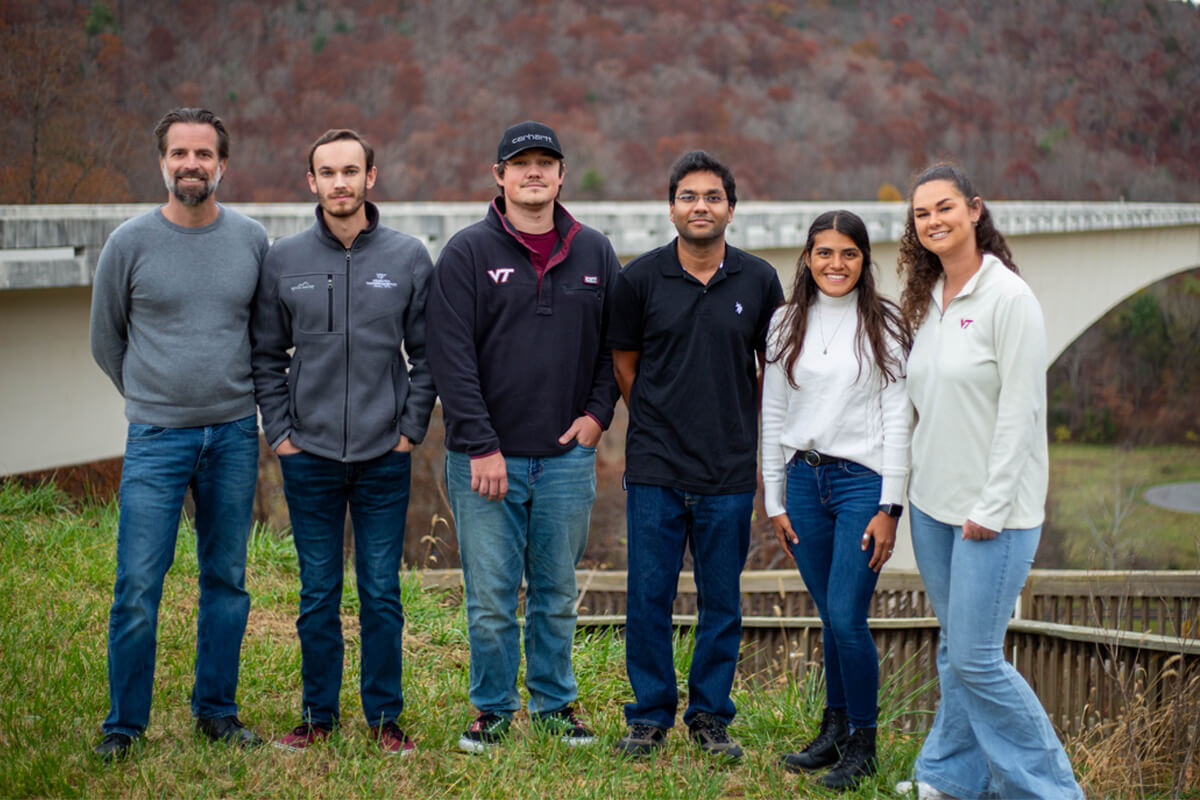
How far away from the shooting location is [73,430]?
9578 millimetres

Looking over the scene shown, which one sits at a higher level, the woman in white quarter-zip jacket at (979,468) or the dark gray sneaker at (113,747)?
the woman in white quarter-zip jacket at (979,468)

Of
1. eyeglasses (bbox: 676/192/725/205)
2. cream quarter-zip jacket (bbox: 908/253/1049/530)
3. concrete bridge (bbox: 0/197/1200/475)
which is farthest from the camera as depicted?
concrete bridge (bbox: 0/197/1200/475)

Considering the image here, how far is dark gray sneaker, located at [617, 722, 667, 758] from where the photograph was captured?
386 cm

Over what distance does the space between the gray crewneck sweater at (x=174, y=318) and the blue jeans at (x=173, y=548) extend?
0.11 m

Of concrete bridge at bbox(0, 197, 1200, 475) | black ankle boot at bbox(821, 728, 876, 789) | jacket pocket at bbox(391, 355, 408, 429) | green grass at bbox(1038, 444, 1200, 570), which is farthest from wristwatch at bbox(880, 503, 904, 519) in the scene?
green grass at bbox(1038, 444, 1200, 570)

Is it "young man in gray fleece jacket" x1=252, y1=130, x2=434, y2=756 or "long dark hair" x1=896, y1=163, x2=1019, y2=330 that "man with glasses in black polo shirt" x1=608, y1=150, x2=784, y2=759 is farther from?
"young man in gray fleece jacket" x1=252, y1=130, x2=434, y2=756

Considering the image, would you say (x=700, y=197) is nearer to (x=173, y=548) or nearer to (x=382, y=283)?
(x=382, y=283)

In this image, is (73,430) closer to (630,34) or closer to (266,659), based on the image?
(266,659)

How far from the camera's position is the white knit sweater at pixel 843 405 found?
357 cm

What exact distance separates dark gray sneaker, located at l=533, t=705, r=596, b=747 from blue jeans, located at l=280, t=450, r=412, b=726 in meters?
0.56

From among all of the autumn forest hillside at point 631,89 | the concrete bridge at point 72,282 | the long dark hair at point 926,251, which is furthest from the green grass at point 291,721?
the autumn forest hillside at point 631,89

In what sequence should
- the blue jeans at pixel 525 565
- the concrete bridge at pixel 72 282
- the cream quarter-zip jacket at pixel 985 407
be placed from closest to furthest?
the cream quarter-zip jacket at pixel 985 407
the blue jeans at pixel 525 565
the concrete bridge at pixel 72 282

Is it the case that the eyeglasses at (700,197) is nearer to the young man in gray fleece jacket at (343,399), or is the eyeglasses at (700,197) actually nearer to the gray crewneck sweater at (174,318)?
the young man in gray fleece jacket at (343,399)

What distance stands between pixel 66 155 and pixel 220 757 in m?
16.2
